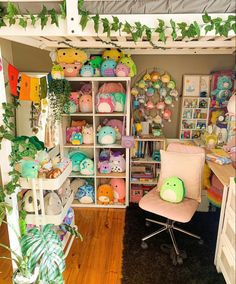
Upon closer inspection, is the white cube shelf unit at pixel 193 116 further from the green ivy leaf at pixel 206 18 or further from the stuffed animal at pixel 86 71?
the green ivy leaf at pixel 206 18

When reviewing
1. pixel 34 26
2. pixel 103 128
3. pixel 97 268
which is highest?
pixel 34 26

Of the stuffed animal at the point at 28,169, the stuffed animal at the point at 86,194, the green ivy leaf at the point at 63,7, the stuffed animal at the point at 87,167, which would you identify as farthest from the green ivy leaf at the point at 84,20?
the stuffed animal at the point at 86,194

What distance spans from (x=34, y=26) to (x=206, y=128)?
2257mm

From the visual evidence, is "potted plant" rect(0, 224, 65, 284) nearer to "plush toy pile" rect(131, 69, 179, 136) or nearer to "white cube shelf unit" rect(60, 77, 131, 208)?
"white cube shelf unit" rect(60, 77, 131, 208)

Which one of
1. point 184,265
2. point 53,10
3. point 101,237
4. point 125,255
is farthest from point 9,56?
point 184,265

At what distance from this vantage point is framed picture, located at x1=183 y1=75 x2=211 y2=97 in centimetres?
288

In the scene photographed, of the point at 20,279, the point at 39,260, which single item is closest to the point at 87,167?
the point at 39,260

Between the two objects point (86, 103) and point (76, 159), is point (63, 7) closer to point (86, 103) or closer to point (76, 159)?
point (86, 103)

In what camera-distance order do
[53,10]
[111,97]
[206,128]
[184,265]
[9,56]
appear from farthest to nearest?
[206,128], [111,97], [9,56], [184,265], [53,10]

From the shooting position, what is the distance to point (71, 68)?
8.73ft

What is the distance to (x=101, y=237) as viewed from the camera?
2.53m

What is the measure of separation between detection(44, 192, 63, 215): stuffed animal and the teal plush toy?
94 cm

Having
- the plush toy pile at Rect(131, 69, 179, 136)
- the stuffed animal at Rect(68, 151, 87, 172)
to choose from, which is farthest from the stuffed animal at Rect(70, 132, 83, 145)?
the plush toy pile at Rect(131, 69, 179, 136)

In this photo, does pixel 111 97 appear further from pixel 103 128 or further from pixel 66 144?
pixel 66 144
